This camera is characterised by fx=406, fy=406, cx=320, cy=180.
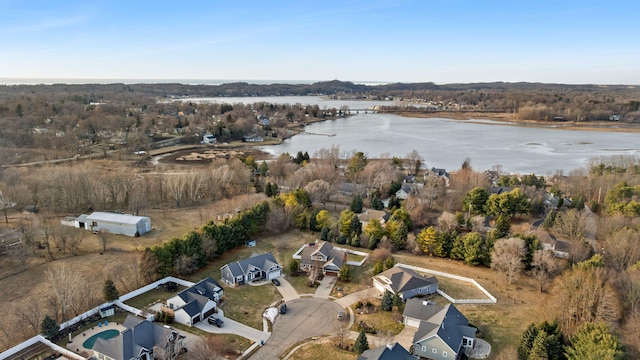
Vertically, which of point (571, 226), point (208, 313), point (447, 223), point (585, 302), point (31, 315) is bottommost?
point (208, 313)

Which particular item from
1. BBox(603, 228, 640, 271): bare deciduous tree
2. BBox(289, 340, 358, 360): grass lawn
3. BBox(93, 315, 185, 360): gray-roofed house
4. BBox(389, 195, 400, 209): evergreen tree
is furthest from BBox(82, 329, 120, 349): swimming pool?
BBox(603, 228, 640, 271): bare deciduous tree

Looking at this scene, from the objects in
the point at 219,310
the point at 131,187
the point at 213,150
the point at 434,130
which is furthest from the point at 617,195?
the point at 434,130

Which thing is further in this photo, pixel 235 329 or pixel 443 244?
pixel 443 244

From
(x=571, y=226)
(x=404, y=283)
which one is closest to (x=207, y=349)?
(x=404, y=283)

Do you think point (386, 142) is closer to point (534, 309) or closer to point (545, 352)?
point (534, 309)

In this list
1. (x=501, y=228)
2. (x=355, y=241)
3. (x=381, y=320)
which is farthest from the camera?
(x=501, y=228)

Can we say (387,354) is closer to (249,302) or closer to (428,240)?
(249,302)
